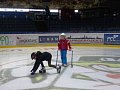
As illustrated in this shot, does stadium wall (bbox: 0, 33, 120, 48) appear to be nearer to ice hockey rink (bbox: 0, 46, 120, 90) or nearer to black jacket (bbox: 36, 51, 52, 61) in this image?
ice hockey rink (bbox: 0, 46, 120, 90)

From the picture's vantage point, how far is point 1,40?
985 inches

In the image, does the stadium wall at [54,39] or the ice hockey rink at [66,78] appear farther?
the stadium wall at [54,39]

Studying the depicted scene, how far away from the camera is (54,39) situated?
2589 centimetres

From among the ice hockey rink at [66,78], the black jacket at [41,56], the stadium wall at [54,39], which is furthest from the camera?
the stadium wall at [54,39]

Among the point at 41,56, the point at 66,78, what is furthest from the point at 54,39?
the point at 66,78

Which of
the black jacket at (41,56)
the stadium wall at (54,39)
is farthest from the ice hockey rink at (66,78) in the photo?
the stadium wall at (54,39)

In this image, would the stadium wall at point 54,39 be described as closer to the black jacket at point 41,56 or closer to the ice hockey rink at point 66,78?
the ice hockey rink at point 66,78

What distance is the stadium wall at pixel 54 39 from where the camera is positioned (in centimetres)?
2525

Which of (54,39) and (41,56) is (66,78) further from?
(54,39)

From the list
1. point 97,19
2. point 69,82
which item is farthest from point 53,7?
point 69,82

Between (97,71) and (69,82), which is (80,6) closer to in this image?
(97,71)

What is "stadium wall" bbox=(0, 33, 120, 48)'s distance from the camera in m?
25.2

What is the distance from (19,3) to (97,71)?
2330 centimetres

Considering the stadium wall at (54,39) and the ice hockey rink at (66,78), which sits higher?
the stadium wall at (54,39)
